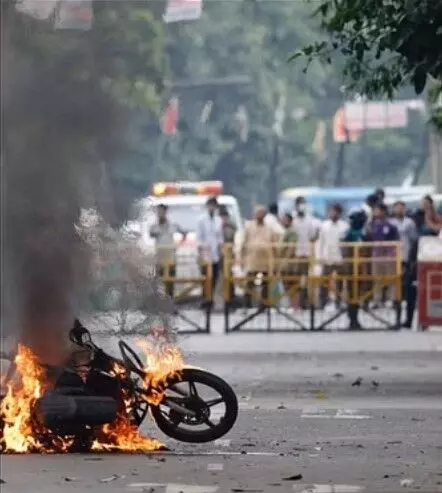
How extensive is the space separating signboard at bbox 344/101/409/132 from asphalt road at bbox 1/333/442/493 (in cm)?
3734

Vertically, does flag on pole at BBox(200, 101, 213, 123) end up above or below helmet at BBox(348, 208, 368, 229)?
above

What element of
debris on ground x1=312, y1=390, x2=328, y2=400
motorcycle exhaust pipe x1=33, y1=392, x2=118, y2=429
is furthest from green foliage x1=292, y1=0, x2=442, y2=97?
motorcycle exhaust pipe x1=33, y1=392, x2=118, y2=429

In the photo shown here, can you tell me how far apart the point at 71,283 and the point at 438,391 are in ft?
18.8

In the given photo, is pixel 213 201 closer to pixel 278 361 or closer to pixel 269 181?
pixel 278 361

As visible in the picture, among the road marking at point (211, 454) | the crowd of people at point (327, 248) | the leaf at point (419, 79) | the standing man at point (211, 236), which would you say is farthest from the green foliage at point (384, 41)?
the standing man at point (211, 236)

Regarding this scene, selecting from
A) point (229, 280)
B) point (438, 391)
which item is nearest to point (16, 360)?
point (438, 391)

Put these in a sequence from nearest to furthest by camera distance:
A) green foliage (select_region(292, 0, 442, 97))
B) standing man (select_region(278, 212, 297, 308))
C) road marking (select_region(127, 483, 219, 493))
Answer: road marking (select_region(127, 483, 219, 493)), green foliage (select_region(292, 0, 442, 97)), standing man (select_region(278, 212, 297, 308))

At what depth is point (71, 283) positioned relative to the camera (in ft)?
37.4

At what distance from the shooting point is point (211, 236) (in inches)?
1136

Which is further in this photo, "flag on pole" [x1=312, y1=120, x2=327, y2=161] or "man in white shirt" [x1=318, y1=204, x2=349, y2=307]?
"flag on pole" [x1=312, y1=120, x2=327, y2=161]

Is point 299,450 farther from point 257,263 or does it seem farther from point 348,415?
point 257,263

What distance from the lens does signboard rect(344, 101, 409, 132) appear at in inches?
2191

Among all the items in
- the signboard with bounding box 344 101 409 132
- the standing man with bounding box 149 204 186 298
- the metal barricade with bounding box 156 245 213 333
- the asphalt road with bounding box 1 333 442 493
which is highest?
the signboard with bounding box 344 101 409 132

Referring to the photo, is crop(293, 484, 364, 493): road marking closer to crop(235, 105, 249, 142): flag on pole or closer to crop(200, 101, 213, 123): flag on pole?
crop(200, 101, 213, 123): flag on pole
